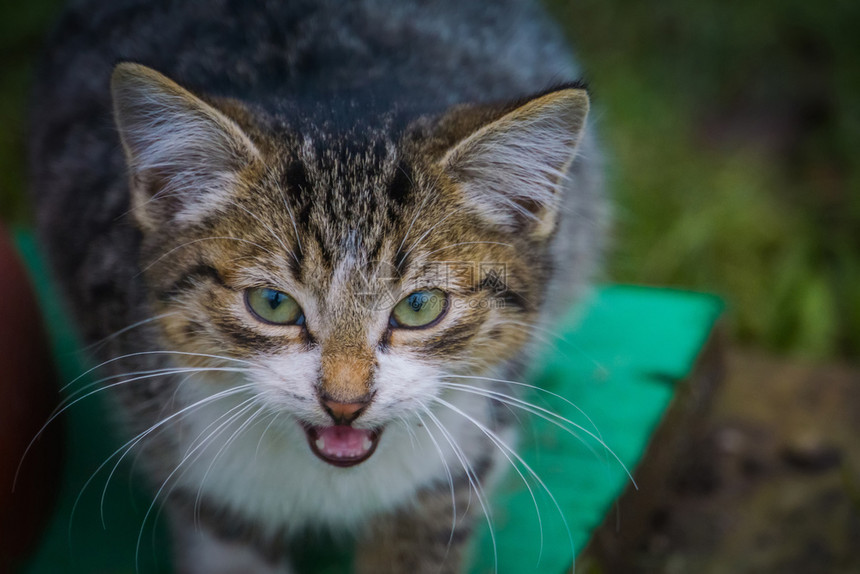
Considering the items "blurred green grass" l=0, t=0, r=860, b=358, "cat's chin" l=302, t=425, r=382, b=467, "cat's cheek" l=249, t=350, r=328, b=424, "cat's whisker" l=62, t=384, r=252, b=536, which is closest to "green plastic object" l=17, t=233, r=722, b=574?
"cat's whisker" l=62, t=384, r=252, b=536

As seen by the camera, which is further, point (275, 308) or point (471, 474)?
point (471, 474)

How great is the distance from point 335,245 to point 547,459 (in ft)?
3.50

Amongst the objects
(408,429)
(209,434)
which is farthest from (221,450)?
(408,429)

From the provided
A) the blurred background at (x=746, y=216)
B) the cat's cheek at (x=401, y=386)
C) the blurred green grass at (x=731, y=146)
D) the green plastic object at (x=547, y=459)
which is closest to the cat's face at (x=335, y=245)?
the cat's cheek at (x=401, y=386)

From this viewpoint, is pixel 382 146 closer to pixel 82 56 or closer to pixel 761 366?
pixel 82 56

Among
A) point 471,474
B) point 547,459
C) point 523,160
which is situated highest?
point 523,160

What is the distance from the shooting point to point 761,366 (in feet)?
10.7

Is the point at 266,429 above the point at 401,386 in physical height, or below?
below

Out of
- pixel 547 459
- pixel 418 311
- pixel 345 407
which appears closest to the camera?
pixel 345 407

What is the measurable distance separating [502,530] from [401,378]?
0.75 meters

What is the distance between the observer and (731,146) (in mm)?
5184

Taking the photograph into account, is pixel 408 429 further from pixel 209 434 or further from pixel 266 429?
pixel 209 434

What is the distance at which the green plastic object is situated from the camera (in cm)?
209

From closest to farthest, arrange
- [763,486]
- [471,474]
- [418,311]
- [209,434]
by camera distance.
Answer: [418,311] → [209,434] → [471,474] → [763,486]
